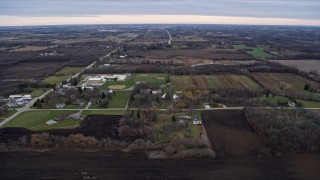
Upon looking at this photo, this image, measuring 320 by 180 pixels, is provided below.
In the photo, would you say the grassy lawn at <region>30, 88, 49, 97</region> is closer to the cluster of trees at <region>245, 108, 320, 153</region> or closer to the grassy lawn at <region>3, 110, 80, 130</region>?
the grassy lawn at <region>3, 110, 80, 130</region>

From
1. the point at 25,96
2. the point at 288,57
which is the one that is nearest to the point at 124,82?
the point at 25,96

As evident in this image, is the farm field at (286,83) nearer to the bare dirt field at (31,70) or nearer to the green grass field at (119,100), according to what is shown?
the green grass field at (119,100)

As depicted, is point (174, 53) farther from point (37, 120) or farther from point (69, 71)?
point (37, 120)

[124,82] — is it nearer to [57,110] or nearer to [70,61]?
[57,110]

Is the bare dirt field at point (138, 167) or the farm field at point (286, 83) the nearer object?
the bare dirt field at point (138, 167)

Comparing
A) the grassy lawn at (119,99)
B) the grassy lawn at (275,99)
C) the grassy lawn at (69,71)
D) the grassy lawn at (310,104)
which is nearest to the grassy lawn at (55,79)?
the grassy lawn at (69,71)

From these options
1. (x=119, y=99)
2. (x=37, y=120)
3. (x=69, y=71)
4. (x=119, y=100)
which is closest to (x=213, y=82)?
(x=119, y=99)

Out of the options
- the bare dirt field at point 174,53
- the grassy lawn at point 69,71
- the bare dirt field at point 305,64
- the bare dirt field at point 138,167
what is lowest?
the bare dirt field at point 138,167
